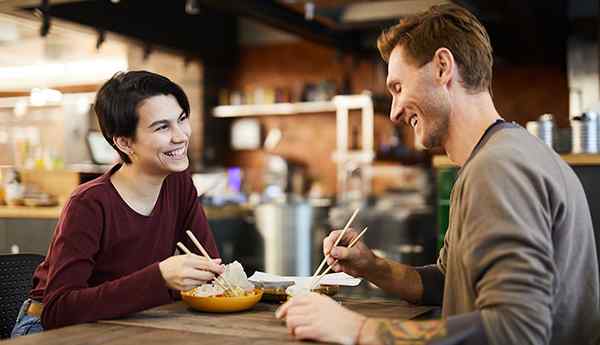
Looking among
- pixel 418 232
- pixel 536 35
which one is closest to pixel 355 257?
pixel 418 232

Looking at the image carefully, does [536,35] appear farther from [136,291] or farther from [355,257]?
[136,291]

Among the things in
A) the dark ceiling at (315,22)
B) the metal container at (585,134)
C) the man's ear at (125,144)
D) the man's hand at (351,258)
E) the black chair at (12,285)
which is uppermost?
the dark ceiling at (315,22)

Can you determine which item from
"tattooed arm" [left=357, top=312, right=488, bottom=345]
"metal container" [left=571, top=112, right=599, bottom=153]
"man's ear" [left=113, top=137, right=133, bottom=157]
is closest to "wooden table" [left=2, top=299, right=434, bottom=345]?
"tattooed arm" [left=357, top=312, right=488, bottom=345]

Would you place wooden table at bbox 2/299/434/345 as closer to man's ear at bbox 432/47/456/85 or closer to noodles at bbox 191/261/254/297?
noodles at bbox 191/261/254/297

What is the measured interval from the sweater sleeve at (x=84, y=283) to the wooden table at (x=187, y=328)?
0.04 meters

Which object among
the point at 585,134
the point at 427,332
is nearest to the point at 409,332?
the point at 427,332

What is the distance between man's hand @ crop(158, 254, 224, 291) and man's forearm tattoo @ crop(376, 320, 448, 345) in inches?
17.7

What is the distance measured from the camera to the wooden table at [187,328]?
56.7 inches

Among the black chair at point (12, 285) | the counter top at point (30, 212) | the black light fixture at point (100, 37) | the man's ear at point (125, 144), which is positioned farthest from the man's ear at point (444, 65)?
the black light fixture at point (100, 37)

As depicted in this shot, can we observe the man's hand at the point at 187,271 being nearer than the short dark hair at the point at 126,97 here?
Yes

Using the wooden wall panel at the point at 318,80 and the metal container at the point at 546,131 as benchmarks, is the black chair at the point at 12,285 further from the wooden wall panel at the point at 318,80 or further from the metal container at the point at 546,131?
the wooden wall panel at the point at 318,80

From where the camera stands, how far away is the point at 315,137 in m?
8.55

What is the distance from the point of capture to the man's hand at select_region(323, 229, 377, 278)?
188 cm

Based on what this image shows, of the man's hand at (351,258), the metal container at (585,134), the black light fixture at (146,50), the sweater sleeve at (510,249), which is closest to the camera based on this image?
the sweater sleeve at (510,249)
